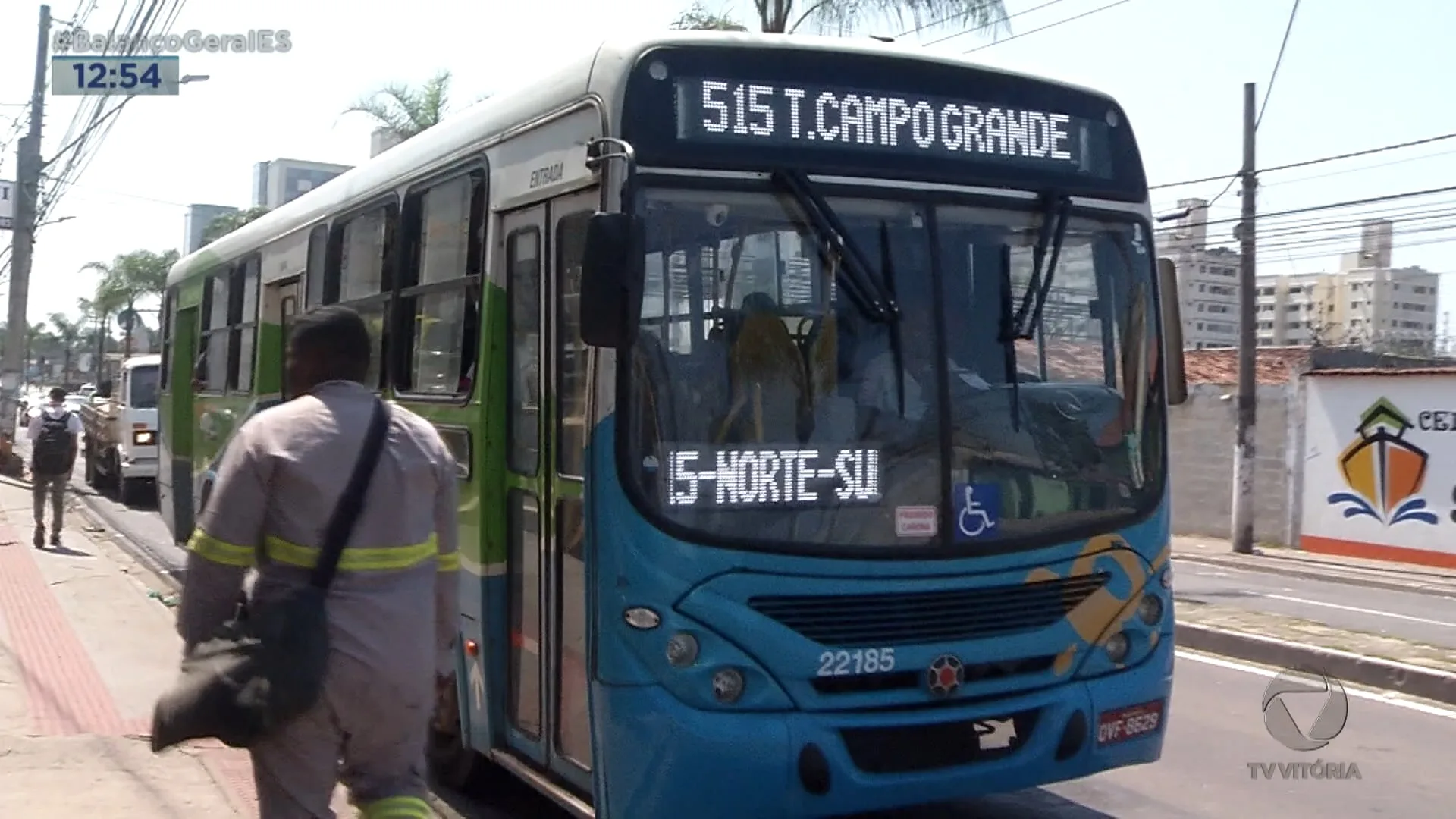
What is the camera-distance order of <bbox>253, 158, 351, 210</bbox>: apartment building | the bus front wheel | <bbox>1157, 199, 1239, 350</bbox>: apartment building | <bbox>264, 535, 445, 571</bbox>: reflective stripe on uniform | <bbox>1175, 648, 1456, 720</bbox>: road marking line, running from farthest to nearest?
<bbox>253, 158, 351, 210</bbox>: apartment building, <bbox>1157, 199, 1239, 350</bbox>: apartment building, <bbox>1175, 648, 1456, 720</bbox>: road marking line, the bus front wheel, <bbox>264, 535, 445, 571</bbox>: reflective stripe on uniform

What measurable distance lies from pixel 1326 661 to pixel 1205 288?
48865mm

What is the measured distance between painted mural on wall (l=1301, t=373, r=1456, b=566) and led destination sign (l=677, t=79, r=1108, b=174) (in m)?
16.4

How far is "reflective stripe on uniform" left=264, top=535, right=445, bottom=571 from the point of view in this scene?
12.4ft

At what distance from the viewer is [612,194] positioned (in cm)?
495

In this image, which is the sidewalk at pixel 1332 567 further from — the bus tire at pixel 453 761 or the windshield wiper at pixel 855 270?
the windshield wiper at pixel 855 270

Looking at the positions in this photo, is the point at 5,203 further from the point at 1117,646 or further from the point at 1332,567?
the point at 1117,646

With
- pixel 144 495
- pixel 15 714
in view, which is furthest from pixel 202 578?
pixel 144 495

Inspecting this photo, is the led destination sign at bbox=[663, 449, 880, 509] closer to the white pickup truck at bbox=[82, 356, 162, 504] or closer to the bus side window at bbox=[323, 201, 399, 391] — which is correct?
the bus side window at bbox=[323, 201, 399, 391]

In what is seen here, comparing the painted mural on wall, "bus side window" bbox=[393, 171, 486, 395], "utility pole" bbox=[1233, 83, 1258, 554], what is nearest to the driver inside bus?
"bus side window" bbox=[393, 171, 486, 395]

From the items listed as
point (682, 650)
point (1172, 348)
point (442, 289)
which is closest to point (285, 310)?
point (442, 289)

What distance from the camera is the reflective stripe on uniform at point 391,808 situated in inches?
153

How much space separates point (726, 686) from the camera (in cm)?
487

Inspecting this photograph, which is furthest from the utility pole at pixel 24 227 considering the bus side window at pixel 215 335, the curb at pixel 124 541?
the bus side window at pixel 215 335

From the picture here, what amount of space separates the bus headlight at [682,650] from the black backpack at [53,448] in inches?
498
